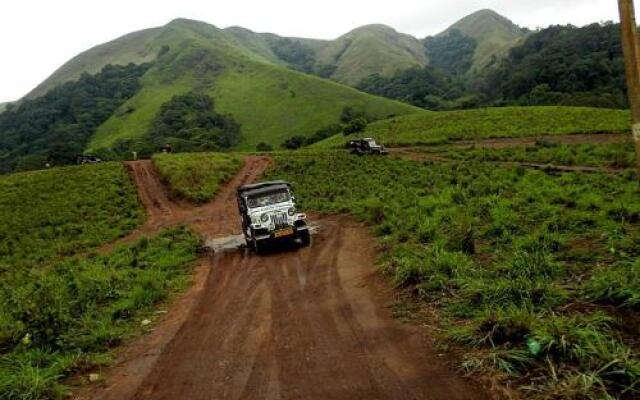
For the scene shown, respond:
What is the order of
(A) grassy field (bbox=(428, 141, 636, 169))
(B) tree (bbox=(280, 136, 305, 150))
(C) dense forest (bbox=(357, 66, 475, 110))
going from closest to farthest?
(A) grassy field (bbox=(428, 141, 636, 169))
(B) tree (bbox=(280, 136, 305, 150))
(C) dense forest (bbox=(357, 66, 475, 110))

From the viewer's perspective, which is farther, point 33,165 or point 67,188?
point 33,165

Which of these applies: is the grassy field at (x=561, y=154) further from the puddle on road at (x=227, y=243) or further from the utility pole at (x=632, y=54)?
the utility pole at (x=632, y=54)

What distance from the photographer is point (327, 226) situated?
75.0 ft

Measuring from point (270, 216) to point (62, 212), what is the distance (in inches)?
984

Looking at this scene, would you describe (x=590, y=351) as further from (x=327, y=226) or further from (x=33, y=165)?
(x=33, y=165)

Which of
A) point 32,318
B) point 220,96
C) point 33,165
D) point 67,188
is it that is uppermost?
point 220,96

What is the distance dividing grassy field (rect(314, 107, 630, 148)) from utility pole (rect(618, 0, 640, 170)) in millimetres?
42354

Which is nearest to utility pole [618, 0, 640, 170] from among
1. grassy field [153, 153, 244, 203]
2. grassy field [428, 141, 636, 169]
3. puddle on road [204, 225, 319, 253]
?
puddle on road [204, 225, 319, 253]

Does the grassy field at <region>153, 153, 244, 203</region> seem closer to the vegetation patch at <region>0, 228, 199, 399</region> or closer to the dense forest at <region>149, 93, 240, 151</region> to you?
the vegetation patch at <region>0, 228, 199, 399</region>

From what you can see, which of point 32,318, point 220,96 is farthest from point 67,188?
point 220,96

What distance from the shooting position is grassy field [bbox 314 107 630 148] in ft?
161

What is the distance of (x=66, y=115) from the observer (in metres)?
150

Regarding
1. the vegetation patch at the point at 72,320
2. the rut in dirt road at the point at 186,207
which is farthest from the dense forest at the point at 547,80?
the vegetation patch at the point at 72,320

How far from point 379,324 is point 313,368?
78.5 inches
